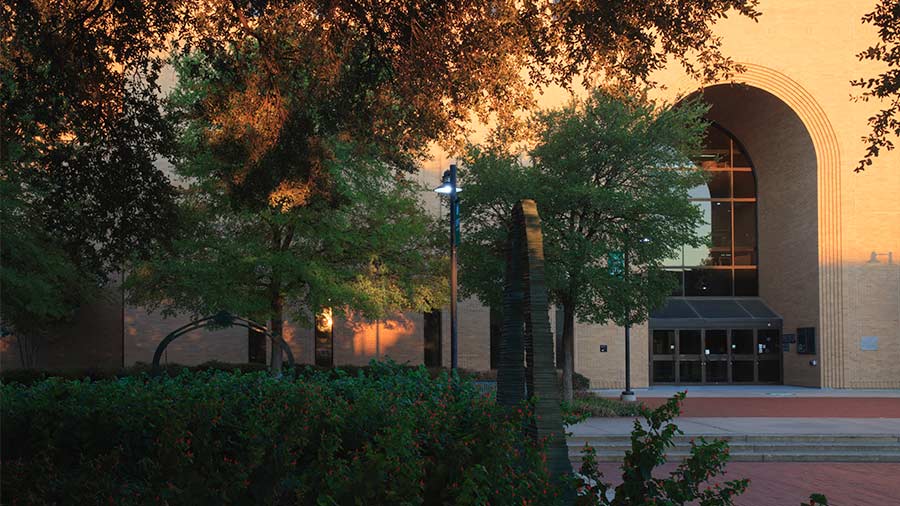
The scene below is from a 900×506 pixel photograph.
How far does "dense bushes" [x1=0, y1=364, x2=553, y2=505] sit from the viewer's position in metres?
4.11

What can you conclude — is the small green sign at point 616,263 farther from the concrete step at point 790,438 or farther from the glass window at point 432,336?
the glass window at point 432,336

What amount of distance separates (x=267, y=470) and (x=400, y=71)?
5.96 m

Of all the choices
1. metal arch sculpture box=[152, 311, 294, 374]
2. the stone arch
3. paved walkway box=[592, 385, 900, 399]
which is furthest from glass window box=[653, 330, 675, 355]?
metal arch sculpture box=[152, 311, 294, 374]

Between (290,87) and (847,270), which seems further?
(847,270)

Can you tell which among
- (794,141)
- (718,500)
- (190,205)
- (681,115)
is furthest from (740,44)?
(718,500)

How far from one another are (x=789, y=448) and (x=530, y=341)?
11.2m

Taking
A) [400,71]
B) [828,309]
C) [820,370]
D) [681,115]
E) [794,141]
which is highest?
[794,141]

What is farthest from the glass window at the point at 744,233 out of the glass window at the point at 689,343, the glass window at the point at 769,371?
the glass window at the point at 769,371

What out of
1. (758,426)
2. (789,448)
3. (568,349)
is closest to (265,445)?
(789,448)

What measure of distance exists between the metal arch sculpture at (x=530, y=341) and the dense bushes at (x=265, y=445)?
0.89 ft

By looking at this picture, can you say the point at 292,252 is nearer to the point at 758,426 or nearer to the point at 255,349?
the point at 255,349

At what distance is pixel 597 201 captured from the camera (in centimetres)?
2042

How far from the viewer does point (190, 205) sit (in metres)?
24.1

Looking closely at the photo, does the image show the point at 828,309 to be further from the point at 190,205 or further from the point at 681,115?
the point at 190,205
